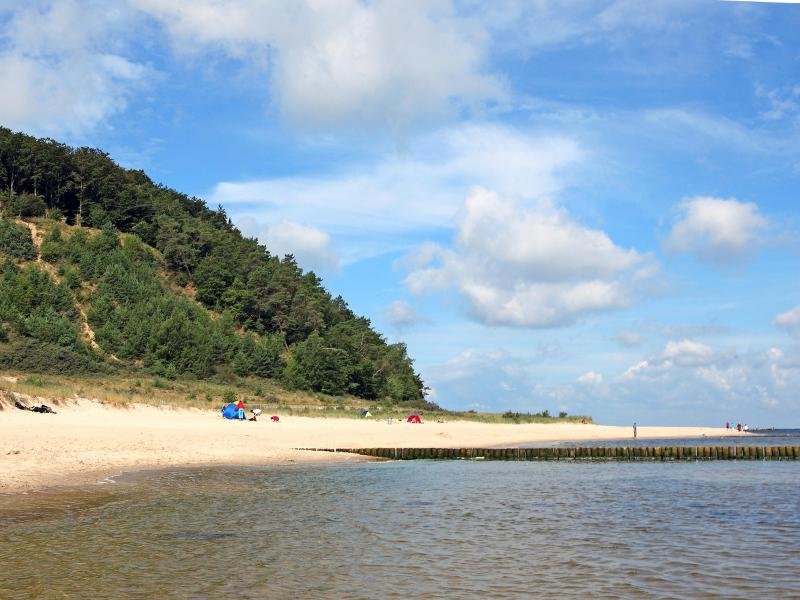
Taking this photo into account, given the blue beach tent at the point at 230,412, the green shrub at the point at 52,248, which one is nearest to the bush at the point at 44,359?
the blue beach tent at the point at 230,412

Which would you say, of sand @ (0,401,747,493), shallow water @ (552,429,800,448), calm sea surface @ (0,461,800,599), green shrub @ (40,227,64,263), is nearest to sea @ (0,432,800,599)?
calm sea surface @ (0,461,800,599)

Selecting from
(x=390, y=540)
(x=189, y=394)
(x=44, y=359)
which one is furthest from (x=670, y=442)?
(x=44, y=359)

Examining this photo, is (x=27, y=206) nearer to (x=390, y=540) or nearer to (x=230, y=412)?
(x=230, y=412)

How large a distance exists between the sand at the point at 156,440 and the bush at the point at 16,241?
5056cm

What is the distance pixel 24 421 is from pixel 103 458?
894 centimetres

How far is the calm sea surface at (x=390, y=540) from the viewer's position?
11656mm

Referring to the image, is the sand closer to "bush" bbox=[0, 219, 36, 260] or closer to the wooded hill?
the wooded hill

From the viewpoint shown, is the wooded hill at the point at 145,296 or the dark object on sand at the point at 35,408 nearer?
the dark object on sand at the point at 35,408

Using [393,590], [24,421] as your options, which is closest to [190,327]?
[24,421]

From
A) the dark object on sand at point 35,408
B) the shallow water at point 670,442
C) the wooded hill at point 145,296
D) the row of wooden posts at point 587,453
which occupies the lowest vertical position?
the row of wooden posts at point 587,453

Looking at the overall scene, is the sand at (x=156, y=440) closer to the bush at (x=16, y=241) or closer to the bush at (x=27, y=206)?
the bush at (x=16, y=241)

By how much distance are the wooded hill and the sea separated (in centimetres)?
5018

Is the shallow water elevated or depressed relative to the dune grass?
depressed

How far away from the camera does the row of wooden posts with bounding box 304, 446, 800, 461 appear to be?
39.5m
